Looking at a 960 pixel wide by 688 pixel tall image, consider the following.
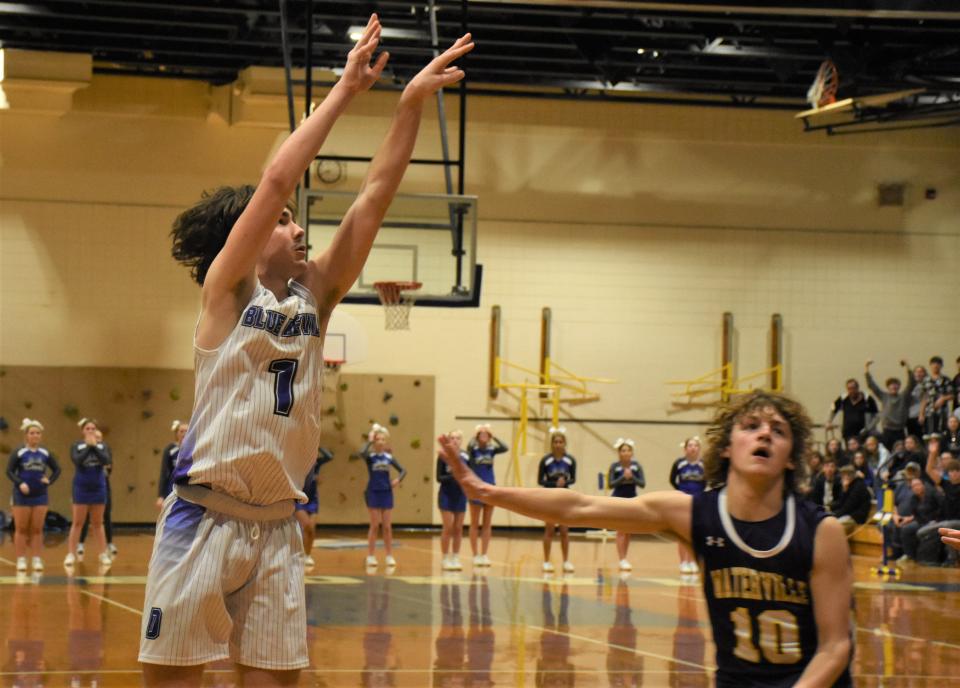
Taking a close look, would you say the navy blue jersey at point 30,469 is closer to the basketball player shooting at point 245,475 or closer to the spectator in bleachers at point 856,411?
the basketball player shooting at point 245,475

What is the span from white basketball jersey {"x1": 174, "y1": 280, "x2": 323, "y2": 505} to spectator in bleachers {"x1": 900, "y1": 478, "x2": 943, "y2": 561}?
16.2m

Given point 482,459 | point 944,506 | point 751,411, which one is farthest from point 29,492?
point 751,411

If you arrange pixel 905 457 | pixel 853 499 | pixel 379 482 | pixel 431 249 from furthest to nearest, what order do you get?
1. pixel 905 457
2. pixel 853 499
3. pixel 379 482
4. pixel 431 249

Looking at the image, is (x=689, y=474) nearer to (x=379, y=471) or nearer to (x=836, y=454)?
(x=379, y=471)

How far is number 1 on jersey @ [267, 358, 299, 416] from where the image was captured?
3.53 m

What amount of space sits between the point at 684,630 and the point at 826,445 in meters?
12.1

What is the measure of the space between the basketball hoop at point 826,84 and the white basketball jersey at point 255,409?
17015 millimetres

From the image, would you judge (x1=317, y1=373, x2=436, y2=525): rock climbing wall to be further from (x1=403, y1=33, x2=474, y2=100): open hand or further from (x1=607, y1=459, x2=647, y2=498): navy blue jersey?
(x1=403, y1=33, x2=474, y2=100): open hand

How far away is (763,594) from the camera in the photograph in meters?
3.55

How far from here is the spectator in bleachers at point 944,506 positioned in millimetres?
17766

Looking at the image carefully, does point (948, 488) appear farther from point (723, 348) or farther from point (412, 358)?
point (412, 358)

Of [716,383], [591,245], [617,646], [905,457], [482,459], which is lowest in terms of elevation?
[617,646]

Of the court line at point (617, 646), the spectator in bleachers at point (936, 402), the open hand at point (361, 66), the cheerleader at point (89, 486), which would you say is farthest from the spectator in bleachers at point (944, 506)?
the open hand at point (361, 66)

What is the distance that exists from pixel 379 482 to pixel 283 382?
44.1 feet
